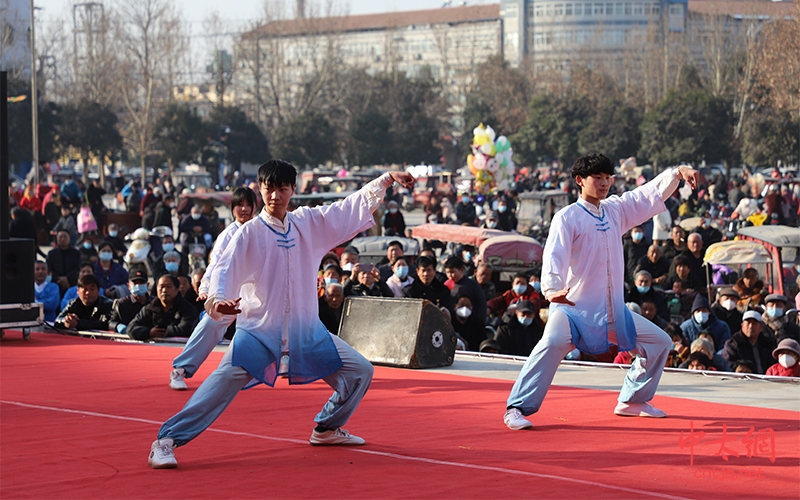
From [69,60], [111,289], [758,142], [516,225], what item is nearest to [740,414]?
[111,289]

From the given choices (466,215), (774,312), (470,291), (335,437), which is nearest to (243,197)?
(335,437)

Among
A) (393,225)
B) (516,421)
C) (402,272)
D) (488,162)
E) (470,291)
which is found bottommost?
(516,421)

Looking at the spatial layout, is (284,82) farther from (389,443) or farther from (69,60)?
(389,443)

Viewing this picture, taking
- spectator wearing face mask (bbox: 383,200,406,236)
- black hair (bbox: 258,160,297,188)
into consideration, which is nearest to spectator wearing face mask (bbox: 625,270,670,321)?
black hair (bbox: 258,160,297,188)

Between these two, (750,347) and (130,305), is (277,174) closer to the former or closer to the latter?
(750,347)

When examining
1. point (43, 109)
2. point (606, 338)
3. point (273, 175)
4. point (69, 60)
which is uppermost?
point (69, 60)

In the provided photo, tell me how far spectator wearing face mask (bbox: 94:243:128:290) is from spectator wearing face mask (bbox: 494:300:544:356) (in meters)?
6.42

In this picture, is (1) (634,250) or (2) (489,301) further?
(1) (634,250)

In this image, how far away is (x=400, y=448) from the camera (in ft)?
20.0

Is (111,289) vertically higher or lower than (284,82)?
lower

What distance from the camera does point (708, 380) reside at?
855 centimetres

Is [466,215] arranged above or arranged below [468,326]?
above

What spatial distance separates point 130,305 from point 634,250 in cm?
793

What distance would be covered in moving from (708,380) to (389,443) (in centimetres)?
339
